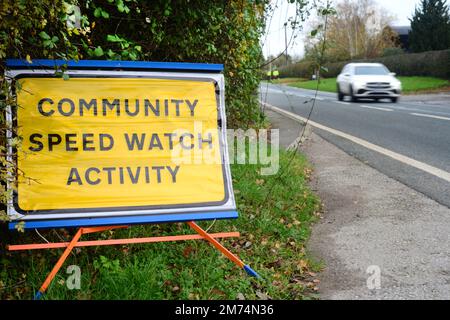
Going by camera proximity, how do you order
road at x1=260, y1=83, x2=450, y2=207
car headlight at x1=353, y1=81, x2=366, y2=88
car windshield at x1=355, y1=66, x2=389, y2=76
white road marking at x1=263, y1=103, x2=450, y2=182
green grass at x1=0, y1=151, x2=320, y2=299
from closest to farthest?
1. green grass at x1=0, y1=151, x2=320, y2=299
2. road at x1=260, y1=83, x2=450, y2=207
3. white road marking at x1=263, y1=103, x2=450, y2=182
4. car headlight at x1=353, y1=81, x2=366, y2=88
5. car windshield at x1=355, y1=66, x2=389, y2=76

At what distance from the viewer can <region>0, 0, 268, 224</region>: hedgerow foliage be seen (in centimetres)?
289

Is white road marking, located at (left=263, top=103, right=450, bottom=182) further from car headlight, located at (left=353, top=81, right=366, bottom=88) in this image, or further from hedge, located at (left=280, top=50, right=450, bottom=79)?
hedge, located at (left=280, top=50, right=450, bottom=79)

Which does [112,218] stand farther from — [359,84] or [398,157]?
[359,84]

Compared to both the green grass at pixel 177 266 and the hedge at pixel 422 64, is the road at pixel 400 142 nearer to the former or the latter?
the green grass at pixel 177 266

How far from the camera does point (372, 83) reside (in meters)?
20.9

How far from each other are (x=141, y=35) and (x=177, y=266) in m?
2.30

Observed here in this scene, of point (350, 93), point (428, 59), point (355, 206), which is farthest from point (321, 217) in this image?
point (428, 59)

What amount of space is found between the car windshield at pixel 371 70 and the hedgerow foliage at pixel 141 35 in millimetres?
15711

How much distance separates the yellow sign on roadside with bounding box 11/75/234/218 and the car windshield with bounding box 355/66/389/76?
1934 centimetres

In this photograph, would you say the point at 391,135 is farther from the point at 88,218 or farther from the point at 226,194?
the point at 88,218

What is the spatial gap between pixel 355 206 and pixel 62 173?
3250mm

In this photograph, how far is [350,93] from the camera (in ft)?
72.4

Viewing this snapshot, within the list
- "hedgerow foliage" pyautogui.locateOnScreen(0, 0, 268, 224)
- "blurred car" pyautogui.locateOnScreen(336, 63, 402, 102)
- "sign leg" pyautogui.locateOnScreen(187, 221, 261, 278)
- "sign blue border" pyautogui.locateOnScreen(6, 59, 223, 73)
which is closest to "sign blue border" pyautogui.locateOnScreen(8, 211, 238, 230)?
"sign leg" pyautogui.locateOnScreen(187, 221, 261, 278)
